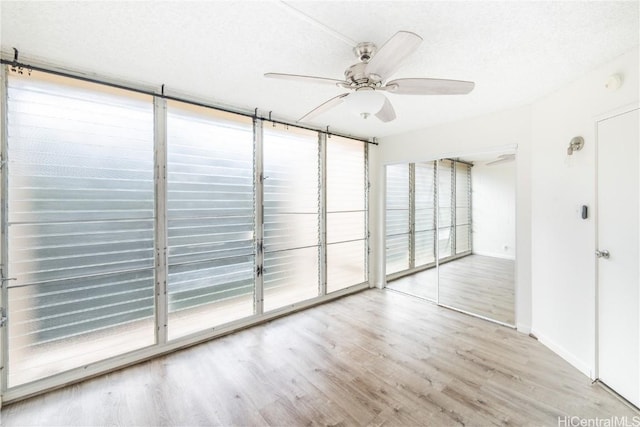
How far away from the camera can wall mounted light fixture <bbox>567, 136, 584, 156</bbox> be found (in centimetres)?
235

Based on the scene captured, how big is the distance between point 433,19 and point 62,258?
3.17 metres

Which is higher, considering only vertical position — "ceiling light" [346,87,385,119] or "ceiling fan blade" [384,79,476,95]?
"ceiling fan blade" [384,79,476,95]

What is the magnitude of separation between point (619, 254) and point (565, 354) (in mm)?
1096

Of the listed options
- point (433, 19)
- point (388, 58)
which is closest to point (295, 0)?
point (388, 58)

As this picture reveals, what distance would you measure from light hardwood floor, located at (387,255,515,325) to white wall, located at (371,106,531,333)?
0.39m

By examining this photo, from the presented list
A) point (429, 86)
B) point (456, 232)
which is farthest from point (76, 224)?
point (456, 232)

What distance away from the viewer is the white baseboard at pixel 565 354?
7.50 ft

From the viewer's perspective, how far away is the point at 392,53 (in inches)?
56.5

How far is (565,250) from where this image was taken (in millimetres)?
2535

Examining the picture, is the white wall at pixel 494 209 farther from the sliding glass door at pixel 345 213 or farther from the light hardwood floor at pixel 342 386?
the sliding glass door at pixel 345 213

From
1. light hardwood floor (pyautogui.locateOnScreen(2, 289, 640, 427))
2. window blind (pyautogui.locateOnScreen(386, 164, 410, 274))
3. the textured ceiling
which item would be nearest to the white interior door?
light hardwood floor (pyautogui.locateOnScreen(2, 289, 640, 427))

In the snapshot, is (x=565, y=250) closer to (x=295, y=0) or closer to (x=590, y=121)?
(x=590, y=121)

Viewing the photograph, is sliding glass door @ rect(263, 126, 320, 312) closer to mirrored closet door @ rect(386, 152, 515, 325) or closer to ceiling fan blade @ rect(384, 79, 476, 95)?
mirrored closet door @ rect(386, 152, 515, 325)

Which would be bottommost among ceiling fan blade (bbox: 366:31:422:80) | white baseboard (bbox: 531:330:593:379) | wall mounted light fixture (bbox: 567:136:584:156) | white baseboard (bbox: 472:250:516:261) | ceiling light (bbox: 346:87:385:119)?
white baseboard (bbox: 531:330:593:379)
